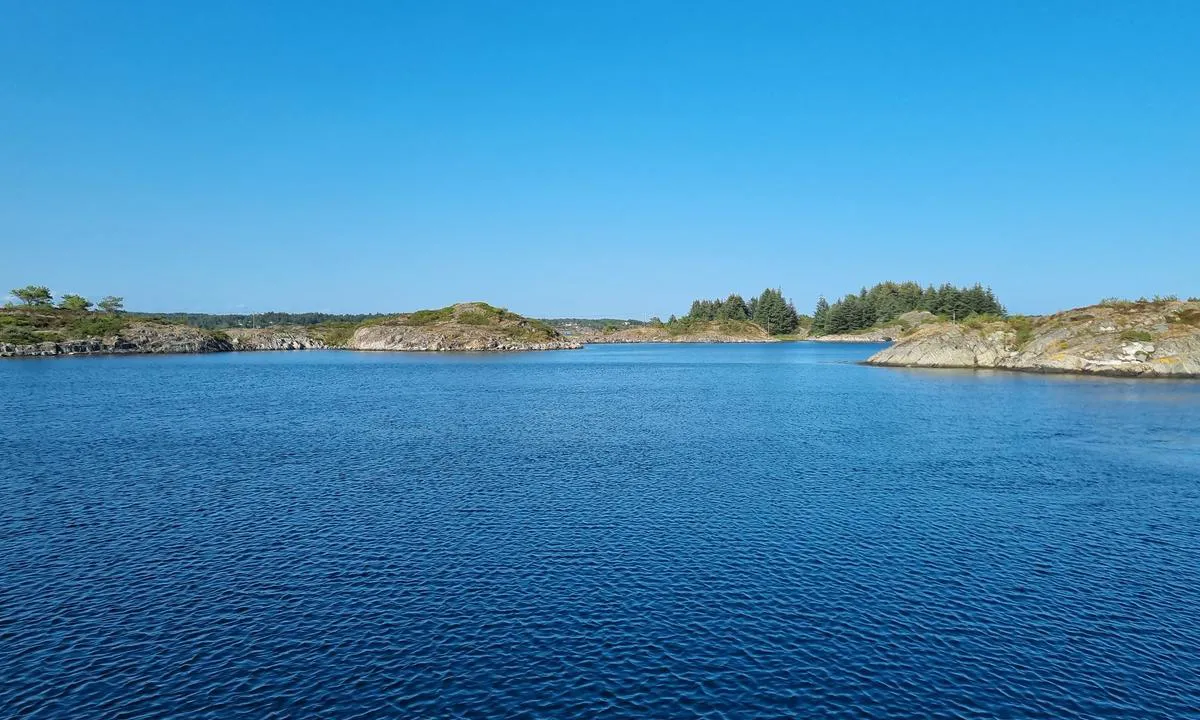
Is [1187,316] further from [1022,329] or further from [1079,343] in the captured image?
[1022,329]

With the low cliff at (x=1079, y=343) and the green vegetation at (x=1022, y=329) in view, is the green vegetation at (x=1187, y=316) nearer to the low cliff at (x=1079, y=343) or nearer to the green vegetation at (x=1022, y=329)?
the low cliff at (x=1079, y=343)

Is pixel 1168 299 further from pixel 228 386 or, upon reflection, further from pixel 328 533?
pixel 228 386

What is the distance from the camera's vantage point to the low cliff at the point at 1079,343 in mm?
137125

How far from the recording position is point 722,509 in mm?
47188

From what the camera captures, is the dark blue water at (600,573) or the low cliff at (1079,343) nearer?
the dark blue water at (600,573)

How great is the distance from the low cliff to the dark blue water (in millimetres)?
77420

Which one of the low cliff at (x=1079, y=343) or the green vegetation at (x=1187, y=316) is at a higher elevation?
the green vegetation at (x=1187, y=316)

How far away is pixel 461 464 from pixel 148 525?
24829 mm

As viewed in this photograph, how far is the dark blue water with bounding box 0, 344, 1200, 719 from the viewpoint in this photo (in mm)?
24609

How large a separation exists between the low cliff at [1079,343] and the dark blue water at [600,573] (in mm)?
77420

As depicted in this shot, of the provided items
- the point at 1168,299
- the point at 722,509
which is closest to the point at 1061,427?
the point at 722,509

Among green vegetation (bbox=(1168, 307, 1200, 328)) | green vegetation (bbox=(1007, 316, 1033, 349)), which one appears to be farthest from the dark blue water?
green vegetation (bbox=(1007, 316, 1033, 349))

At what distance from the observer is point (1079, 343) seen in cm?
15088

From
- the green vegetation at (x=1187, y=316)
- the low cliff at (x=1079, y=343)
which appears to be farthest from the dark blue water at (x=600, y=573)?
the green vegetation at (x=1187, y=316)
